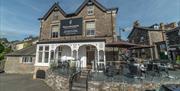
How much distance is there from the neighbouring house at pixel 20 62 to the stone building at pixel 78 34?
6.65m

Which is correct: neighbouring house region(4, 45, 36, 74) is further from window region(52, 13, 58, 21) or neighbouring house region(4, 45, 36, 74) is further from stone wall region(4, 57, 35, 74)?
window region(52, 13, 58, 21)

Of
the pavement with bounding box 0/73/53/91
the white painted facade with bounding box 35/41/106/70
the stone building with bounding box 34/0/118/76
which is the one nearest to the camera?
the pavement with bounding box 0/73/53/91

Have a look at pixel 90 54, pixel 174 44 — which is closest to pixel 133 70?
pixel 90 54

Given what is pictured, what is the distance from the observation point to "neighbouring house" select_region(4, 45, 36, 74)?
2472 cm

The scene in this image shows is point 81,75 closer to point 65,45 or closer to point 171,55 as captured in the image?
point 65,45

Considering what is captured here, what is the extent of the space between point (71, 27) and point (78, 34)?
5.05 feet

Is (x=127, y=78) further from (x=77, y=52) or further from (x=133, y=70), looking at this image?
(x=77, y=52)

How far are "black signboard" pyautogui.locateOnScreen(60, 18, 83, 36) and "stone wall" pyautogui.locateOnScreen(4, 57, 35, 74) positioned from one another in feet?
32.0

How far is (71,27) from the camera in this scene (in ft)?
62.6

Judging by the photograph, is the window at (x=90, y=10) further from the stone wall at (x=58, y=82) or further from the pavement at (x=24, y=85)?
the pavement at (x=24, y=85)

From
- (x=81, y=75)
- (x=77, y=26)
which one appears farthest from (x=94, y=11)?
(x=81, y=75)

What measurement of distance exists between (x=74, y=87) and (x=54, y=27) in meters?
12.0

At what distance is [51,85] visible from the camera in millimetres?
13867

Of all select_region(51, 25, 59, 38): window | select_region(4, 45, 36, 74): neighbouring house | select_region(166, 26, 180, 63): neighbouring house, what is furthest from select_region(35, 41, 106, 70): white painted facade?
select_region(166, 26, 180, 63): neighbouring house
